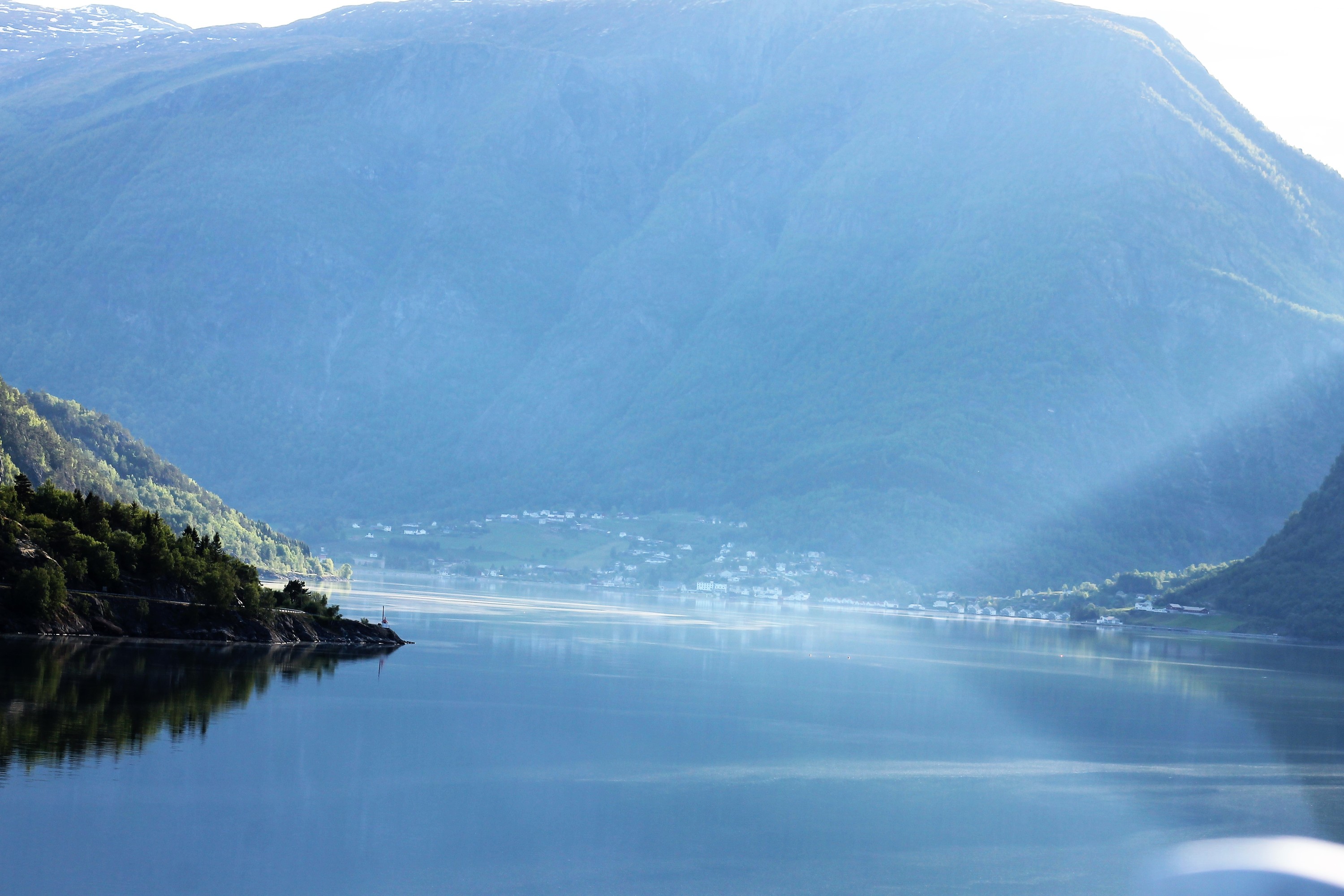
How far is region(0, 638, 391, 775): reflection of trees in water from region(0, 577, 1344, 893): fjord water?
0.60ft

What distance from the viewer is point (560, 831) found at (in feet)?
122

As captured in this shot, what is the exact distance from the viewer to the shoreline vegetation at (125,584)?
2574 inches

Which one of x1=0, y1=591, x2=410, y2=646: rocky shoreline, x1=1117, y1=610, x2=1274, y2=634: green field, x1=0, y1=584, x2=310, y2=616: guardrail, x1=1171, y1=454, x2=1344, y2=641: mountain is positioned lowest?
x1=0, y1=591, x2=410, y2=646: rocky shoreline

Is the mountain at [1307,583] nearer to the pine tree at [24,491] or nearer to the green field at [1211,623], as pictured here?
the green field at [1211,623]

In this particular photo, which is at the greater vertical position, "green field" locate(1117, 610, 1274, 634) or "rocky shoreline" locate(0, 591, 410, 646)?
"green field" locate(1117, 610, 1274, 634)

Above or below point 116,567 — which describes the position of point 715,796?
below

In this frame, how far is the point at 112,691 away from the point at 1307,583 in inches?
6738

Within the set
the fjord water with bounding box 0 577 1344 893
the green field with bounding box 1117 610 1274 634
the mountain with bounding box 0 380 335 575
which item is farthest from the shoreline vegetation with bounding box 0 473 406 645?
the green field with bounding box 1117 610 1274 634

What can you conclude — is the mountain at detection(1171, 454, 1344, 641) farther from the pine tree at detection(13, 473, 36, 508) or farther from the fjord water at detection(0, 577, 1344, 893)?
the pine tree at detection(13, 473, 36, 508)

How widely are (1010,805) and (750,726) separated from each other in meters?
16.2

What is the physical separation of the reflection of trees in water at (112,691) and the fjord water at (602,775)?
18 cm

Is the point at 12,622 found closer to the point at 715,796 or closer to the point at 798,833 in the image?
the point at 715,796

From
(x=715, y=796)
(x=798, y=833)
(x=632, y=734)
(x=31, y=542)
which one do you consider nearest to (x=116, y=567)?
(x=31, y=542)

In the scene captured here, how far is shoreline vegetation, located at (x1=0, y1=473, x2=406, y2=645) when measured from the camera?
65.4m
